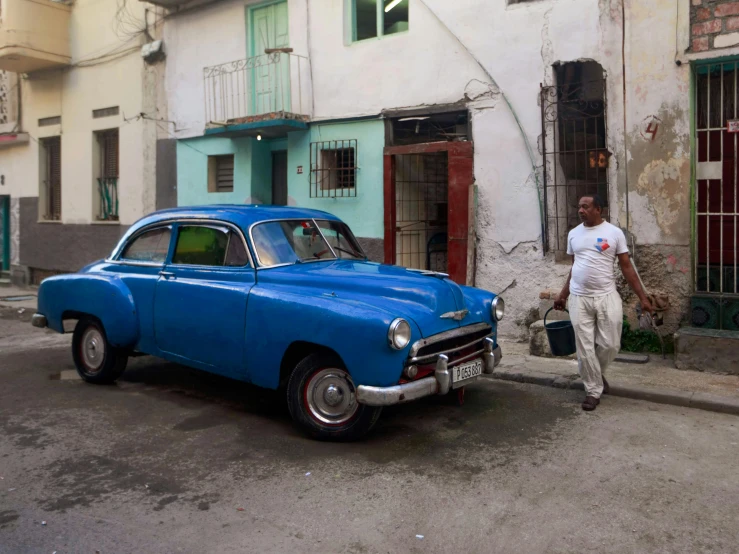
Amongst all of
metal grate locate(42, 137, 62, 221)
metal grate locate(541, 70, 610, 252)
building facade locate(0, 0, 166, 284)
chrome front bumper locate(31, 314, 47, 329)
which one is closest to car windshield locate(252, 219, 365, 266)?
chrome front bumper locate(31, 314, 47, 329)

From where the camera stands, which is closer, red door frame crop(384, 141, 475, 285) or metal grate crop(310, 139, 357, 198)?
Answer: red door frame crop(384, 141, 475, 285)

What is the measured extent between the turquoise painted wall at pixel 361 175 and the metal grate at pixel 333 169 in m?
0.08

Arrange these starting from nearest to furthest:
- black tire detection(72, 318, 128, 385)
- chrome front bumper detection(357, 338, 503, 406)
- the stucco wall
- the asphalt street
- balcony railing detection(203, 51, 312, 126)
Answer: the asphalt street → chrome front bumper detection(357, 338, 503, 406) → black tire detection(72, 318, 128, 385) → the stucco wall → balcony railing detection(203, 51, 312, 126)

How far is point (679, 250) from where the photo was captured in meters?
7.57

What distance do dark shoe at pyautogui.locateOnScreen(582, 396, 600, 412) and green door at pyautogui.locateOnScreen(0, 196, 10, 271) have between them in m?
15.8

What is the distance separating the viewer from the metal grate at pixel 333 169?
10602 mm

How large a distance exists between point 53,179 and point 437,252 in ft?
33.4

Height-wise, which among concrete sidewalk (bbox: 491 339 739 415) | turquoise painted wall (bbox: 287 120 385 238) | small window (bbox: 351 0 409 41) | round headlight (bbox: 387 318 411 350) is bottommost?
concrete sidewalk (bbox: 491 339 739 415)

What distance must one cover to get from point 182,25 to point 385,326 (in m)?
10.5

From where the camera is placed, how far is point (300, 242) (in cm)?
598

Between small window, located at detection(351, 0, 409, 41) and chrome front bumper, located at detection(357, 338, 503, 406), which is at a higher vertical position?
small window, located at detection(351, 0, 409, 41)

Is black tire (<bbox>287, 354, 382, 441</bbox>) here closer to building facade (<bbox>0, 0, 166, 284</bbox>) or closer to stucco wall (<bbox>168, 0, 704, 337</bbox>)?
stucco wall (<bbox>168, 0, 704, 337</bbox>)

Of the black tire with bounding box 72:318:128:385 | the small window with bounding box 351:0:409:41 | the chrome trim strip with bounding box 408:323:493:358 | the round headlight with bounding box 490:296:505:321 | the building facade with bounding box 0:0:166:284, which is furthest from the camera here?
the building facade with bounding box 0:0:166:284

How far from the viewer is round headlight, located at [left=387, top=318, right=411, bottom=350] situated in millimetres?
4578
